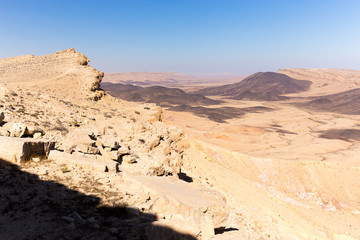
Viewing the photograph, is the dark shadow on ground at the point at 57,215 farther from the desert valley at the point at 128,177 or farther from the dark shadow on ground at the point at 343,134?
the dark shadow on ground at the point at 343,134

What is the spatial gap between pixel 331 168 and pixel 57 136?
22330 mm

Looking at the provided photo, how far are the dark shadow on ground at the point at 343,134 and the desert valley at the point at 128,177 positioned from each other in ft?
27.5

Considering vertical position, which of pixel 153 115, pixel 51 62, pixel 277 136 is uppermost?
pixel 51 62

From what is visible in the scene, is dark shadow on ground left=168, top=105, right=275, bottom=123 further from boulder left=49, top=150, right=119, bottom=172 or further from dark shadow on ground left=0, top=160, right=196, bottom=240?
dark shadow on ground left=0, top=160, right=196, bottom=240

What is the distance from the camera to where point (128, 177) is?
207 inches

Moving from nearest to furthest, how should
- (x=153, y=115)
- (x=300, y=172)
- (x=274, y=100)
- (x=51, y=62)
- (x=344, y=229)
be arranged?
(x=344, y=229) → (x=153, y=115) → (x=300, y=172) → (x=51, y=62) → (x=274, y=100)

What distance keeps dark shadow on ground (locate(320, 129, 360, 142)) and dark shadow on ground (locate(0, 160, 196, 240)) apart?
4420 cm

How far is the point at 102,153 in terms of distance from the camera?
679 cm

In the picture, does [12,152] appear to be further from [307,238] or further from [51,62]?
[51,62]

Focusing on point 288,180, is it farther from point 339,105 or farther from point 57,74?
point 339,105

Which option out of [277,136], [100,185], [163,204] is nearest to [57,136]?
[100,185]

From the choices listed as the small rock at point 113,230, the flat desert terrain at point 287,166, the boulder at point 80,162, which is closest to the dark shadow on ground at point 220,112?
the flat desert terrain at point 287,166

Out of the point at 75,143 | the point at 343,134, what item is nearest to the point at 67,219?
the point at 75,143

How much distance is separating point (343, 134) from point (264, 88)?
7116 centimetres
